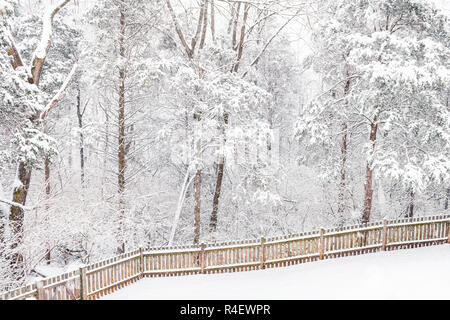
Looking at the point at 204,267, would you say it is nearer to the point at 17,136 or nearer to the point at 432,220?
the point at 17,136

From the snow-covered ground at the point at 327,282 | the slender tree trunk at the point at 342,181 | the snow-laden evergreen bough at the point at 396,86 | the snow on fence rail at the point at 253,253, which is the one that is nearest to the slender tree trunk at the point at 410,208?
the slender tree trunk at the point at 342,181

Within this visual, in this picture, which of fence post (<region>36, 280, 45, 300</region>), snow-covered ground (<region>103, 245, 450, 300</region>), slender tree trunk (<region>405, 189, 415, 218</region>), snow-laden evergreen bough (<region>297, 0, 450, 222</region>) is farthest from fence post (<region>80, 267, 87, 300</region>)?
slender tree trunk (<region>405, 189, 415, 218</region>)

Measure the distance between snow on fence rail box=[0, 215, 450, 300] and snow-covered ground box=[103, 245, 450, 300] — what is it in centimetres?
26

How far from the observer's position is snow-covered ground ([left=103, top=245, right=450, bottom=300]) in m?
8.52

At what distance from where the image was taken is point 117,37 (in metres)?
11.9

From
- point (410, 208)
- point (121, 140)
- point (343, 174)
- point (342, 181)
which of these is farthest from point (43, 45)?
point (410, 208)

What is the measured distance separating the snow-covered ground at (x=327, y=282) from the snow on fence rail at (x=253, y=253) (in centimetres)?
26

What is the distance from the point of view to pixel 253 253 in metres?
10.4

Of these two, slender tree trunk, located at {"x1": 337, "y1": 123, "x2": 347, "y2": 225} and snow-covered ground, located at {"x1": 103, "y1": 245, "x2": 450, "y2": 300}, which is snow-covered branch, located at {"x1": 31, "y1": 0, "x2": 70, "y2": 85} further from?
slender tree trunk, located at {"x1": 337, "y1": 123, "x2": 347, "y2": 225}

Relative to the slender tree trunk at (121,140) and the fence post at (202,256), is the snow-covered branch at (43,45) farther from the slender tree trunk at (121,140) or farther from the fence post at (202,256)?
the fence post at (202,256)

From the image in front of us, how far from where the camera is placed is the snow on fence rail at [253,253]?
870 cm

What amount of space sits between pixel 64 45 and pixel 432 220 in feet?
57.4

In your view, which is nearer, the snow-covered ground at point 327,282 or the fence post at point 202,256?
the snow-covered ground at point 327,282
